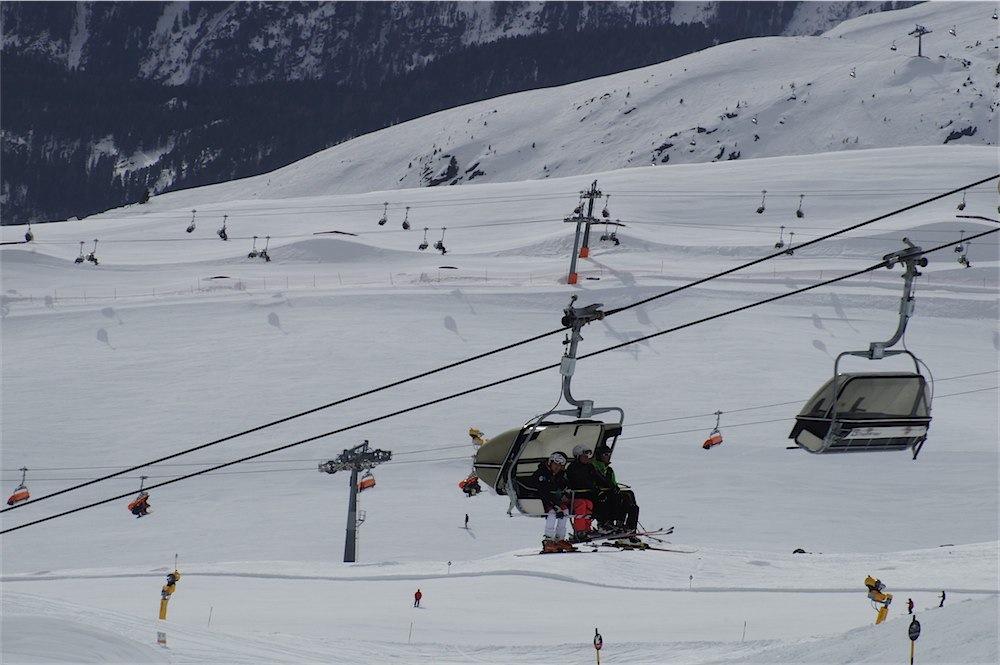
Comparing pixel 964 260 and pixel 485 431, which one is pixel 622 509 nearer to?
pixel 485 431

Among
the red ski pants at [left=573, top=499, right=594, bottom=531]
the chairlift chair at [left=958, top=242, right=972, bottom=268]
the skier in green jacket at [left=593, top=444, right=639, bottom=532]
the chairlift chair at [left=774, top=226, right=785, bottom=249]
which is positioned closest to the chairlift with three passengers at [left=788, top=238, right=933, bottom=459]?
the skier in green jacket at [left=593, top=444, right=639, bottom=532]

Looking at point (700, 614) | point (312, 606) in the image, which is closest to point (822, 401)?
point (700, 614)

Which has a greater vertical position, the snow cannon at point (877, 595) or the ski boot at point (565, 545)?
the ski boot at point (565, 545)

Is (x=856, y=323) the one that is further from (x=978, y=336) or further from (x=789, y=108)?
(x=789, y=108)

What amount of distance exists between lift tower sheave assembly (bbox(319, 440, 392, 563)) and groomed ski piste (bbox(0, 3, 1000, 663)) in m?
0.53

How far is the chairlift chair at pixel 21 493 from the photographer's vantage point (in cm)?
3176

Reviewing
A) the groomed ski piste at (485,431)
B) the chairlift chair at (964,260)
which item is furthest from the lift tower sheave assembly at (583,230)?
the chairlift chair at (964,260)

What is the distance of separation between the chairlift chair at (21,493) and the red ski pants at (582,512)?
21203 mm

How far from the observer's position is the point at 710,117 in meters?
108

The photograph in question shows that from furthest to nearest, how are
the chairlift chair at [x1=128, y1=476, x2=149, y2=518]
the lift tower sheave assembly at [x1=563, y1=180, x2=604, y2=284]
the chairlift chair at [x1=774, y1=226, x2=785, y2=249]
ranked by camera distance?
the chairlift chair at [x1=774, y1=226, x2=785, y2=249] → the lift tower sheave assembly at [x1=563, y1=180, x2=604, y2=284] → the chairlift chair at [x1=128, y1=476, x2=149, y2=518]

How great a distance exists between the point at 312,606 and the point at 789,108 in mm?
88040

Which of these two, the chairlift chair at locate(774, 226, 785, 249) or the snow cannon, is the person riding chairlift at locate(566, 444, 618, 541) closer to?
the snow cannon

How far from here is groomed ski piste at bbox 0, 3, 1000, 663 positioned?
2267 cm

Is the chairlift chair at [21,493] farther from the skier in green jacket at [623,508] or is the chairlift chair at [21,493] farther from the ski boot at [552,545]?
the skier in green jacket at [623,508]
